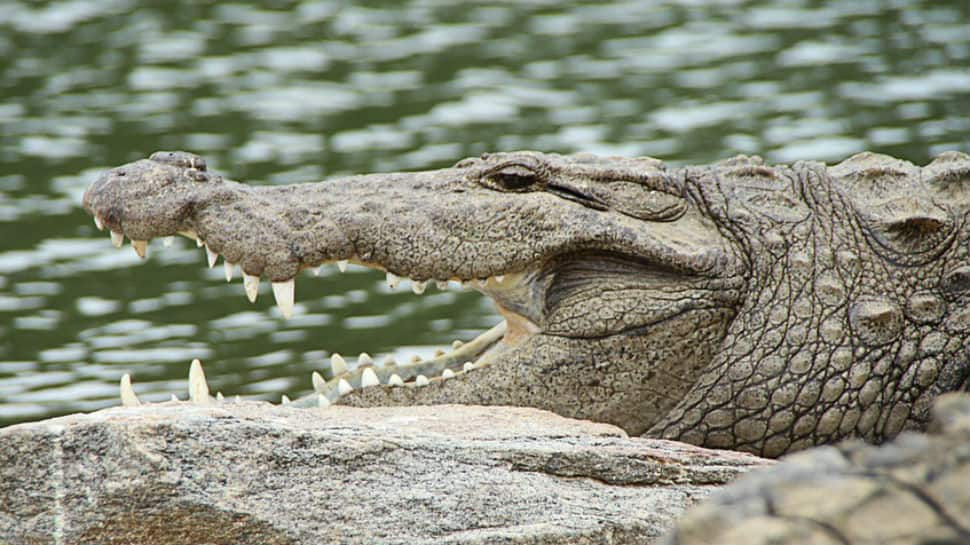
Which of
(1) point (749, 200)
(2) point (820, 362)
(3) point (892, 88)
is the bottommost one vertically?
(3) point (892, 88)

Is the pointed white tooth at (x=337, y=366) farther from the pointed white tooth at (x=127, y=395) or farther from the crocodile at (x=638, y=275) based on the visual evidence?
the pointed white tooth at (x=127, y=395)

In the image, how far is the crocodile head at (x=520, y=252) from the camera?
4.57m

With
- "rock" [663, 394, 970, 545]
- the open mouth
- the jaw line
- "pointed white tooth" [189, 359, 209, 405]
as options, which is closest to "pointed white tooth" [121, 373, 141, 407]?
"pointed white tooth" [189, 359, 209, 405]

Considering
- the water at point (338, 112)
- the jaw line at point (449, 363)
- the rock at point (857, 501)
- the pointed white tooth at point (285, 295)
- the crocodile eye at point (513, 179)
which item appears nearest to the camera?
the rock at point (857, 501)

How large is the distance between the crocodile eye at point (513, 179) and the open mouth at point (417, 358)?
0.28 metres

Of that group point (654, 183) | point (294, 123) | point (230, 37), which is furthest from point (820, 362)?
point (230, 37)

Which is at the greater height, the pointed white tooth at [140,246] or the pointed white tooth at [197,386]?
the pointed white tooth at [140,246]

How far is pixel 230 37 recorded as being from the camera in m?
12.9

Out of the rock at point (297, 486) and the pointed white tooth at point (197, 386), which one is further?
the pointed white tooth at point (197, 386)

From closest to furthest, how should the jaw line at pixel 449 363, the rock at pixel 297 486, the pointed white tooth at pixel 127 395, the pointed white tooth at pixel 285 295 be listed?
the rock at pixel 297 486 < the pointed white tooth at pixel 127 395 < the pointed white tooth at pixel 285 295 < the jaw line at pixel 449 363

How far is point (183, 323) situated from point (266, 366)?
2.67 ft

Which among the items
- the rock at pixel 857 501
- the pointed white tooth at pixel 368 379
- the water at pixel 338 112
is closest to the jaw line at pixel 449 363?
the pointed white tooth at pixel 368 379

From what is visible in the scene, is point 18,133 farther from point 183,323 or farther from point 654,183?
point 654,183

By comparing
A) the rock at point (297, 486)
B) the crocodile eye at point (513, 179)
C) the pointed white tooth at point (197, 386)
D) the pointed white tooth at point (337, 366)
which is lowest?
the pointed white tooth at point (337, 366)
